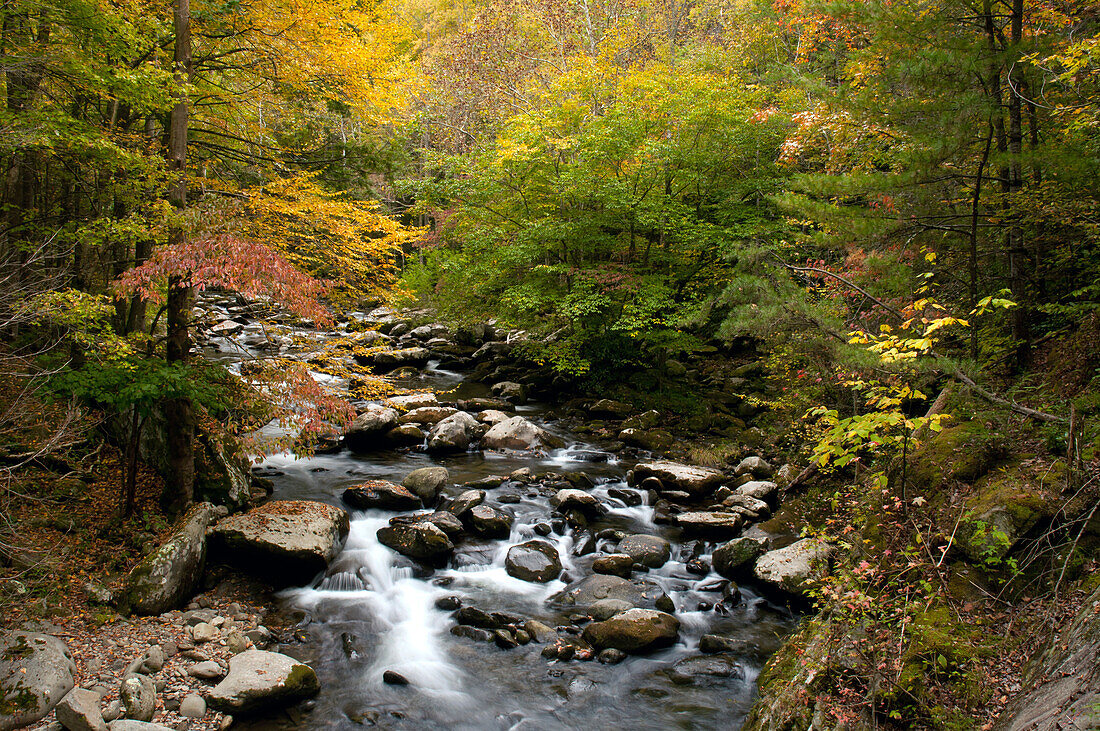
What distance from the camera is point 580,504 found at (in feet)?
32.7

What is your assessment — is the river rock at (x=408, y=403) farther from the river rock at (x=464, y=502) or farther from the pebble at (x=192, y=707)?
the pebble at (x=192, y=707)

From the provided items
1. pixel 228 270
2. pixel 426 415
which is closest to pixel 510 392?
pixel 426 415

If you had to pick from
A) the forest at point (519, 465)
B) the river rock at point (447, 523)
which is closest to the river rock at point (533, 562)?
the forest at point (519, 465)

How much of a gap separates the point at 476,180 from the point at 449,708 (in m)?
13.7

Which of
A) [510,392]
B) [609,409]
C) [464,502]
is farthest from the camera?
[510,392]

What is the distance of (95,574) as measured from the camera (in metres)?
6.38

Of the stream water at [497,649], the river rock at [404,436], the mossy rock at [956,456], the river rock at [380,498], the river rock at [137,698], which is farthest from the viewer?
the river rock at [404,436]

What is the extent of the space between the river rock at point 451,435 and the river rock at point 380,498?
299 centimetres

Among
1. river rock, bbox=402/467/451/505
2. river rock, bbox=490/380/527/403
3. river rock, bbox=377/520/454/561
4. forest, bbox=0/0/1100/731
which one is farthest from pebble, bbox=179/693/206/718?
river rock, bbox=490/380/527/403

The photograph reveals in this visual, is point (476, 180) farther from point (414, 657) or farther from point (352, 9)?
point (414, 657)

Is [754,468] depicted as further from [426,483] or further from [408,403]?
[408,403]

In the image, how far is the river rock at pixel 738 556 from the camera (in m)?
7.97

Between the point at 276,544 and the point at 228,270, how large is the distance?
3662mm

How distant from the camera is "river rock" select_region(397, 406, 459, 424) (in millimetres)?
14117
